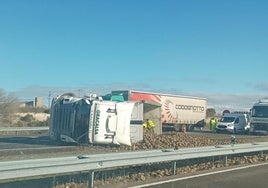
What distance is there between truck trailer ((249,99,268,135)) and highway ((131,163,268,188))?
32562mm

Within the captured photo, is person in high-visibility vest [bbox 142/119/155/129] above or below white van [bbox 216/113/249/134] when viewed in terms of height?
below

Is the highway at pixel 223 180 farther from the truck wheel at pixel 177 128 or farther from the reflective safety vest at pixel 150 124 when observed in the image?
the truck wheel at pixel 177 128

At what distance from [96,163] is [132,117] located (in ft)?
45.1

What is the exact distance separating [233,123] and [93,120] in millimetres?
33293

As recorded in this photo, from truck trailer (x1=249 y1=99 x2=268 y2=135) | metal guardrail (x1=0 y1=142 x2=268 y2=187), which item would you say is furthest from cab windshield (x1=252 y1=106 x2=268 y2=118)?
metal guardrail (x1=0 y1=142 x2=268 y2=187)

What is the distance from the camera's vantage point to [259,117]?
46781mm

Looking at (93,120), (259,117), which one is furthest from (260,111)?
(93,120)

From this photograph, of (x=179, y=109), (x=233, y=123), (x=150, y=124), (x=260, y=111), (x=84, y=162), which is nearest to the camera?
(x=84, y=162)

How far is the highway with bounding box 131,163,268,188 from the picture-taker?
37.3ft

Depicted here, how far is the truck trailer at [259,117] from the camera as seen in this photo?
4644 centimetres

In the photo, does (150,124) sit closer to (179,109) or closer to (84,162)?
(179,109)

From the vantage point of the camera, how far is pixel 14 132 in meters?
35.4

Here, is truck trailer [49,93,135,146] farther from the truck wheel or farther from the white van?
the white van

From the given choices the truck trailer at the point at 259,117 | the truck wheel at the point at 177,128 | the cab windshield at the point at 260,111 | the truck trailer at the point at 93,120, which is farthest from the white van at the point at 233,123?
the truck trailer at the point at 93,120
